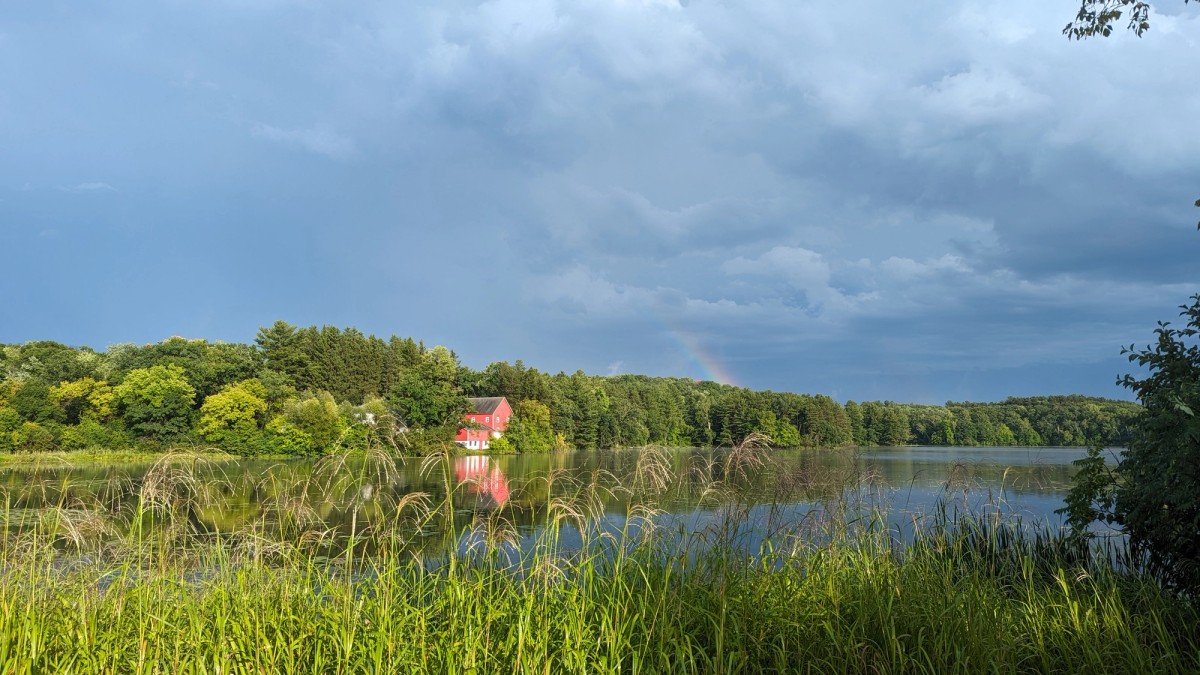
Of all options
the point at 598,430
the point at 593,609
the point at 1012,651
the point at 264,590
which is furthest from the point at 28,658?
the point at 598,430

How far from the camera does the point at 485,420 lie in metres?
66.2

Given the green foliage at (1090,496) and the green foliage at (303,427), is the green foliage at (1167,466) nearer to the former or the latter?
the green foliage at (1090,496)

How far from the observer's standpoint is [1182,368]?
751 cm

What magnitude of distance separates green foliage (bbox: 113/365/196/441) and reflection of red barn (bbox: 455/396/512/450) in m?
22.2

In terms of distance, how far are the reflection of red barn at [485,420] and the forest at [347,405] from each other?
155 cm

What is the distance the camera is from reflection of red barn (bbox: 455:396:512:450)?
63459mm

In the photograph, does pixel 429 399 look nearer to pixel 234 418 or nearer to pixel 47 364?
pixel 234 418

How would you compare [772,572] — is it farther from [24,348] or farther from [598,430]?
[24,348]

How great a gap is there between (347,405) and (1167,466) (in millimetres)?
40968

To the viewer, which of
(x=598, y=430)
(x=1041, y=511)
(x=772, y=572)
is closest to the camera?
(x=772, y=572)

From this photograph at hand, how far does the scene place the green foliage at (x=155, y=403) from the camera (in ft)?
165

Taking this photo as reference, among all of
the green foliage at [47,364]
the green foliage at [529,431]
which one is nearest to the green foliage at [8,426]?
the green foliage at [47,364]

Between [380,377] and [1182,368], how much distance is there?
246 ft

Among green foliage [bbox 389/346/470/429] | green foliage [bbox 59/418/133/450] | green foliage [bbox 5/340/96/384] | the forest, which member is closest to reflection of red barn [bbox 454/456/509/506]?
the forest
